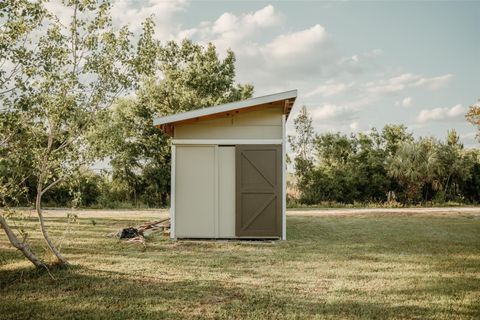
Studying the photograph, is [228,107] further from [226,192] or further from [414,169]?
[414,169]

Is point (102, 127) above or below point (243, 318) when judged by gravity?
above

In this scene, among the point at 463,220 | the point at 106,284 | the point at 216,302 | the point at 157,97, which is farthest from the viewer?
the point at 157,97

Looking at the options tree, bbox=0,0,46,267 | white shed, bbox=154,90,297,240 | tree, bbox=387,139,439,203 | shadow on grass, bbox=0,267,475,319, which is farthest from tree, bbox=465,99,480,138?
tree, bbox=0,0,46,267

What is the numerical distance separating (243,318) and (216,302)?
2.05 ft

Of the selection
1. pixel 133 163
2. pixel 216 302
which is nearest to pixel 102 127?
pixel 216 302

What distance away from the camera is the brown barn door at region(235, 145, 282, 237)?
980 cm

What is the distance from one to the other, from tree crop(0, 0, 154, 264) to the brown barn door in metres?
3.37

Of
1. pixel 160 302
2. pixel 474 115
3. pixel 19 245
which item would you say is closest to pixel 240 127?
pixel 19 245

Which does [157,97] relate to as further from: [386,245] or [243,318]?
[243,318]

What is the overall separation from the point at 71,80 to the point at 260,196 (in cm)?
483

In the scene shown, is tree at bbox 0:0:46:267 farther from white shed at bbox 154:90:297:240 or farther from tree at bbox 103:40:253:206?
tree at bbox 103:40:253:206

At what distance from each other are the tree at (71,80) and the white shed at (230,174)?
245 cm

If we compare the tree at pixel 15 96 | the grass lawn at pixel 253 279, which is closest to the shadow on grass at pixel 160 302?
the grass lawn at pixel 253 279

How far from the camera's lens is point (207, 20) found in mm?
19000
